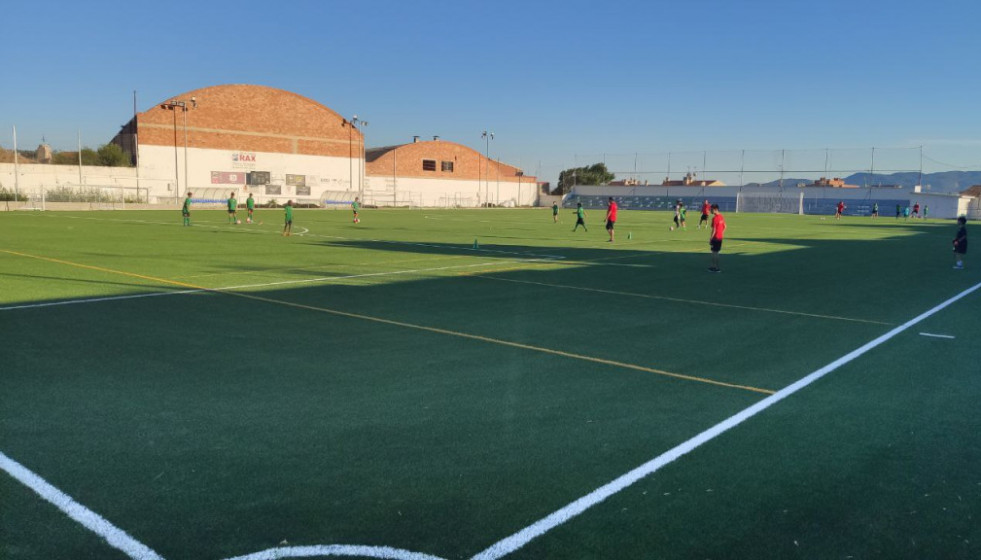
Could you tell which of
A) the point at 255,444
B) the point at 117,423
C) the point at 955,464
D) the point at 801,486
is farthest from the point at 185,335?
the point at 955,464

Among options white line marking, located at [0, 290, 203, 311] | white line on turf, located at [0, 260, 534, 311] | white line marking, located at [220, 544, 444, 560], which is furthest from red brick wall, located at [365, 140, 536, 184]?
white line marking, located at [220, 544, 444, 560]

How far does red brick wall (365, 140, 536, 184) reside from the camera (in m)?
85.9

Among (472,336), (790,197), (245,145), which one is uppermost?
(245,145)

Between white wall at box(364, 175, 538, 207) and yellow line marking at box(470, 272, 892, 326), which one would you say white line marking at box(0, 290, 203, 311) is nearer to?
yellow line marking at box(470, 272, 892, 326)

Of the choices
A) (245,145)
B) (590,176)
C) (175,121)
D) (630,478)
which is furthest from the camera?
(590,176)

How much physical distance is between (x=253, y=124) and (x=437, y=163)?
90.1ft

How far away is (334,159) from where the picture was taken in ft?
260

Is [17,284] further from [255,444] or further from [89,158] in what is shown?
[89,158]

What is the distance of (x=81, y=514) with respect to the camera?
413 cm

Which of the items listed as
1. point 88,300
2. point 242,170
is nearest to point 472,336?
point 88,300

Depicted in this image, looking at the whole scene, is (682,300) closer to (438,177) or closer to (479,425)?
(479,425)

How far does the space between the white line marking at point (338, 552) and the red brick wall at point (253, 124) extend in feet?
222

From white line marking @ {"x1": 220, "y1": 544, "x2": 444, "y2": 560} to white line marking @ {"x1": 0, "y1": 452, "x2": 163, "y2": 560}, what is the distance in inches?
22.3

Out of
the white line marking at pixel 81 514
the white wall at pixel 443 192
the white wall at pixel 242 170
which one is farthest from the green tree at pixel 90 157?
the white line marking at pixel 81 514
